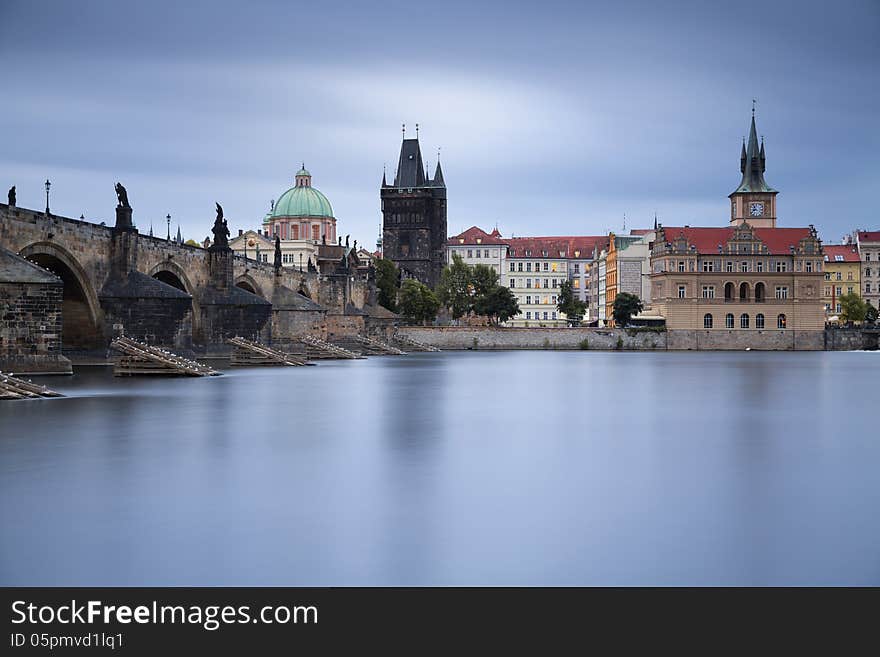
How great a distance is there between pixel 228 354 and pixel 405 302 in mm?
49211

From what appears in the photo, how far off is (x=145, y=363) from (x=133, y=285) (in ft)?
17.5

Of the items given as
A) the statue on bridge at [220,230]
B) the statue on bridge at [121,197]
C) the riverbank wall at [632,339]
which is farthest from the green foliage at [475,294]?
the statue on bridge at [121,197]

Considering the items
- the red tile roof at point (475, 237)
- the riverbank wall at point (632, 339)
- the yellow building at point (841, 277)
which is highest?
the red tile roof at point (475, 237)

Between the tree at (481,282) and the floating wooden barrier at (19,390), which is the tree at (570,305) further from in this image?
the floating wooden barrier at (19,390)

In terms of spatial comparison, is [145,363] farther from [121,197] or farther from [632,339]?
[632,339]

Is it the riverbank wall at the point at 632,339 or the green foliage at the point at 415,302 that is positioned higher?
the green foliage at the point at 415,302

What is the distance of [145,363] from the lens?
29062mm

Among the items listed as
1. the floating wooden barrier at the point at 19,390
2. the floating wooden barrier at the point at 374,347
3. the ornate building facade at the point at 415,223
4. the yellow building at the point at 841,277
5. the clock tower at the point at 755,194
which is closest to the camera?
the floating wooden barrier at the point at 19,390

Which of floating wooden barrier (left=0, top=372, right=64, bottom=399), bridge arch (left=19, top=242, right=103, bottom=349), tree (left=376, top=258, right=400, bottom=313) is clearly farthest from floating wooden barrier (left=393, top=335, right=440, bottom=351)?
floating wooden barrier (left=0, top=372, right=64, bottom=399)

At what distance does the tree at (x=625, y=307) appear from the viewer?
94.4 metres

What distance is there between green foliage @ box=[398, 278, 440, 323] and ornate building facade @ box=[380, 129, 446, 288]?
30440mm

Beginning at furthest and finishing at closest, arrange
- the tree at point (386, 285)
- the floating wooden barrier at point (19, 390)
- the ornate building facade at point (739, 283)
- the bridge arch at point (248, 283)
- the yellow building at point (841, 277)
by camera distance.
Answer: the yellow building at point (841, 277)
the tree at point (386, 285)
the ornate building facade at point (739, 283)
the bridge arch at point (248, 283)
the floating wooden barrier at point (19, 390)

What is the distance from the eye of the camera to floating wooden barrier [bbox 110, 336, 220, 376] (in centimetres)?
2873

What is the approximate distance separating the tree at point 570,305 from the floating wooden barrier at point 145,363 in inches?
3444
